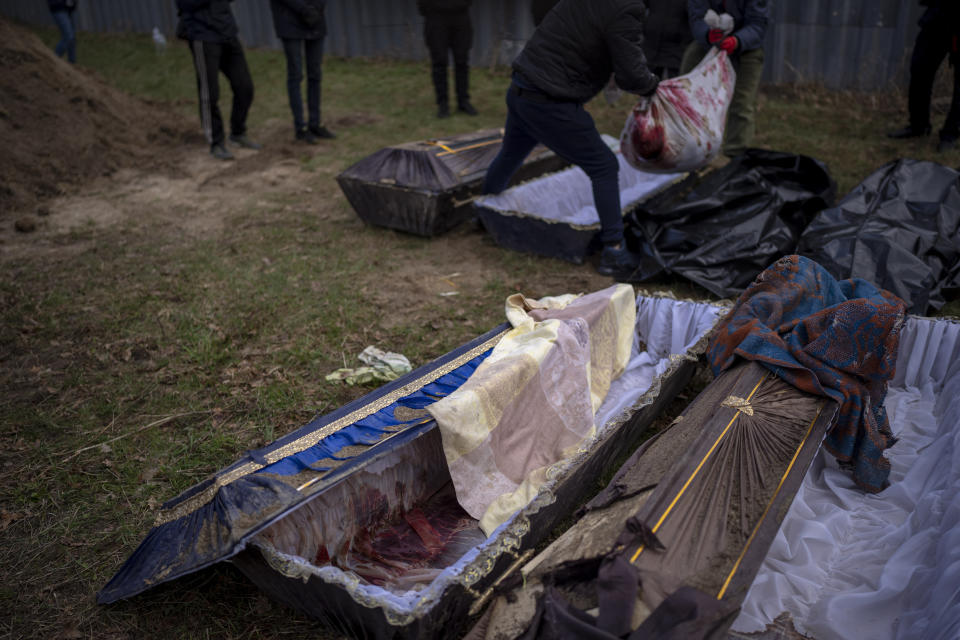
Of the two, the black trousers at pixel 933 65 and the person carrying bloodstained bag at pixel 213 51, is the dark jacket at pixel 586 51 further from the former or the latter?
the black trousers at pixel 933 65

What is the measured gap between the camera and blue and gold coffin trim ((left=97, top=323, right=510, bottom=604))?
1943 mm

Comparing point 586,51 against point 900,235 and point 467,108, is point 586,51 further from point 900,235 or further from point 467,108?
point 467,108

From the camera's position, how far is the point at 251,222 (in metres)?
5.75

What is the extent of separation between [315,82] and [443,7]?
79.0 inches

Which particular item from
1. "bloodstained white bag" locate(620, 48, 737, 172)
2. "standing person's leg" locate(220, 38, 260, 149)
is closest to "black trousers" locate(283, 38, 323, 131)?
"standing person's leg" locate(220, 38, 260, 149)

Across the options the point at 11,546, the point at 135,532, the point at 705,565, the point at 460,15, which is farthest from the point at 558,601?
the point at 460,15

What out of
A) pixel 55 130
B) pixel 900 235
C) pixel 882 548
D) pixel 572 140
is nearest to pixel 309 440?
pixel 882 548

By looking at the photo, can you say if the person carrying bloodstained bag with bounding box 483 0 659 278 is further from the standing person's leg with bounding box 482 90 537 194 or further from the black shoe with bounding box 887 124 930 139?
the black shoe with bounding box 887 124 930 139

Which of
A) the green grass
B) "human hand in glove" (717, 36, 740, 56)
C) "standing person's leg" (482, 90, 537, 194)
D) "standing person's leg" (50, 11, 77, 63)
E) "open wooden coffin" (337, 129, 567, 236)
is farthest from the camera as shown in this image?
"standing person's leg" (50, 11, 77, 63)

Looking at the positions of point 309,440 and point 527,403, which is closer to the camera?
point 309,440

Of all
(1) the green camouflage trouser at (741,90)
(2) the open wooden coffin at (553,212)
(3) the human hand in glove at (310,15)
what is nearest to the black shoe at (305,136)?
(3) the human hand in glove at (310,15)

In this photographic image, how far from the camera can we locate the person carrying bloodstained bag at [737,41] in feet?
17.1

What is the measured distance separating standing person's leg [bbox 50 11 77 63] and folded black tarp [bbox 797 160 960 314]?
12.0 meters

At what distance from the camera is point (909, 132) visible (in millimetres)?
6992
